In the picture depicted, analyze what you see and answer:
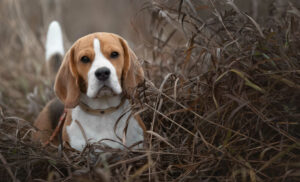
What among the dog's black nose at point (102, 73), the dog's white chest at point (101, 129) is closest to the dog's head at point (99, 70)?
the dog's black nose at point (102, 73)

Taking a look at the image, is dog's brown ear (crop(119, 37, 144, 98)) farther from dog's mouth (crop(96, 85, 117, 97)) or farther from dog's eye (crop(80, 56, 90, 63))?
dog's eye (crop(80, 56, 90, 63))

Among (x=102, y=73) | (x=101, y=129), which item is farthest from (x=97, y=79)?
(x=101, y=129)

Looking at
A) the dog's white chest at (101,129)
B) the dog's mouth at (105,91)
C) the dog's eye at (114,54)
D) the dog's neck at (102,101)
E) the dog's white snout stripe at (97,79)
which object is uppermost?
the dog's eye at (114,54)

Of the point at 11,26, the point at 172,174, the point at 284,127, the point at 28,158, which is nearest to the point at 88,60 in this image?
the point at 28,158

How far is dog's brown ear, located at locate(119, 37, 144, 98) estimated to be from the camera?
245 centimetres

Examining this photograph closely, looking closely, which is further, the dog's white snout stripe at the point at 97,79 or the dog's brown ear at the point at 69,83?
the dog's brown ear at the point at 69,83

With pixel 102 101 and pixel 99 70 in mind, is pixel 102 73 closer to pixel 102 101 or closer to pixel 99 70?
pixel 99 70

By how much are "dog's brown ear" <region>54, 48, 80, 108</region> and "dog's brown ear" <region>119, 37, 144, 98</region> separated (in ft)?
1.14

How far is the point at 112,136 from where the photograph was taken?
2.50 meters

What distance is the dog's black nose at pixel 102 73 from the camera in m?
2.25

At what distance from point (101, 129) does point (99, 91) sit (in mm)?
340

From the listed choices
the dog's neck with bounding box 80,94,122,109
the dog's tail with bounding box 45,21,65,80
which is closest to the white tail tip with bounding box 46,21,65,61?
the dog's tail with bounding box 45,21,65,80

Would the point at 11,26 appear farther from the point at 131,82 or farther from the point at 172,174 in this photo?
the point at 172,174

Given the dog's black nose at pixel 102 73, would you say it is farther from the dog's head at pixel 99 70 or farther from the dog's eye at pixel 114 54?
the dog's eye at pixel 114 54
